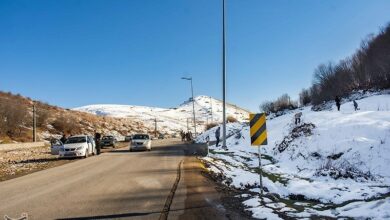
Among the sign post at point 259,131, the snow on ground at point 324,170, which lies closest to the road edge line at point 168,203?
the snow on ground at point 324,170

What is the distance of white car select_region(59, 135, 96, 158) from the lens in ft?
101

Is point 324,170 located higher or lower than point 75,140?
lower

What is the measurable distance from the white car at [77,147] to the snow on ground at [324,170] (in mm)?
11363

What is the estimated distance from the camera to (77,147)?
1222 inches

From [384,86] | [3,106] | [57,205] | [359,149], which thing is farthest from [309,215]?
[3,106]

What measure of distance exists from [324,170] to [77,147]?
1860 centimetres

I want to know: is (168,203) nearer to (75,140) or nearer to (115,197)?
(115,197)

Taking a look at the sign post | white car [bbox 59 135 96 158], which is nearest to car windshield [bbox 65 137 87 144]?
white car [bbox 59 135 96 158]

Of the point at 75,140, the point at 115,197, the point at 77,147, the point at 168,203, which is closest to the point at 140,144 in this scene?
the point at 75,140

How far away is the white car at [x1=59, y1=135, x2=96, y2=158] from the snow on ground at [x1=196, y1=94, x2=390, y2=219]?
1136 centimetres

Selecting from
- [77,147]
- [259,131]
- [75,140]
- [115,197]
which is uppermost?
[259,131]

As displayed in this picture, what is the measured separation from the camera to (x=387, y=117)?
28.1 m

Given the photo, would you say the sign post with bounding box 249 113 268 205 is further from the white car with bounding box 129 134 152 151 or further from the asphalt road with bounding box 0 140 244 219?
the white car with bounding box 129 134 152 151

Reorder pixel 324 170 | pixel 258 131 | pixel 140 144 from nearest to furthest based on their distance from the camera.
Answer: pixel 258 131, pixel 324 170, pixel 140 144
